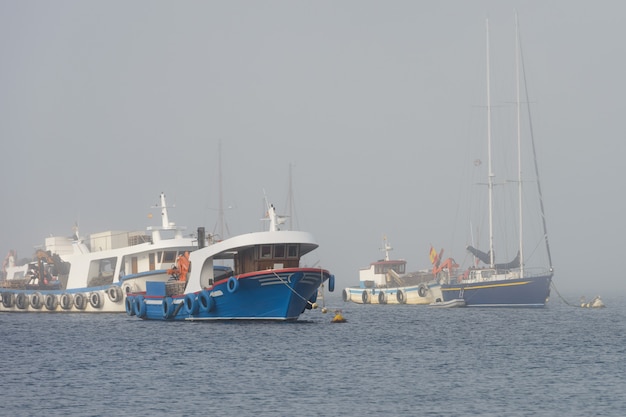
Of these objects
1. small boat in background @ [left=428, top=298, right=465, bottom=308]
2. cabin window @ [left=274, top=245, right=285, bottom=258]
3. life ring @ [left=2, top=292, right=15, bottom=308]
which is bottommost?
small boat in background @ [left=428, top=298, right=465, bottom=308]

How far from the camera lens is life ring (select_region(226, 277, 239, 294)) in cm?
6044

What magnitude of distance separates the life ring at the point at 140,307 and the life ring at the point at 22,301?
74.3 feet

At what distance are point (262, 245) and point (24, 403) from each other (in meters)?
28.2

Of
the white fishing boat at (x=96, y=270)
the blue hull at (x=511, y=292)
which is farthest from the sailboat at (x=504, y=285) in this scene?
the white fishing boat at (x=96, y=270)

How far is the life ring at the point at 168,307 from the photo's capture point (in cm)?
6750

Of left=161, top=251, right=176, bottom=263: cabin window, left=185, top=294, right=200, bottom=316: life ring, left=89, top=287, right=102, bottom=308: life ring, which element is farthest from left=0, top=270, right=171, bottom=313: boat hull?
left=185, top=294, right=200, bottom=316: life ring

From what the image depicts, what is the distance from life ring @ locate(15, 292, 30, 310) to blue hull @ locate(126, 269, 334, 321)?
30.0 meters

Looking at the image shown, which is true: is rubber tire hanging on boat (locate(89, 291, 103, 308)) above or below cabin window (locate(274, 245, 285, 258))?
below

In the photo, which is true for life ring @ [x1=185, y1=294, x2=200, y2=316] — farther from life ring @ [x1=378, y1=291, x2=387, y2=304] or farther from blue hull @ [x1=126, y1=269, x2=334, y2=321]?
life ring @ [x1=378, y1=291, x2=387, y2=304]

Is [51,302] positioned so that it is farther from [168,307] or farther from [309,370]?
[309,370]

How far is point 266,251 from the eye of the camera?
62.2 metres

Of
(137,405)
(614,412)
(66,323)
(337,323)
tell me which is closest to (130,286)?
(66,323)

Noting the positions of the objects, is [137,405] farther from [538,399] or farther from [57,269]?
[57,269]

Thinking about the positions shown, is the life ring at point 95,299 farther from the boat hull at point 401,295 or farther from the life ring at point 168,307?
the boat hull at point 401,295
